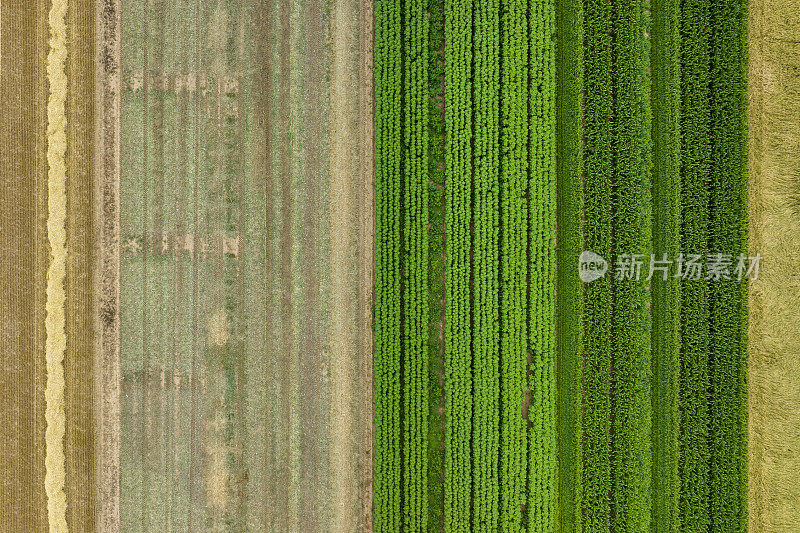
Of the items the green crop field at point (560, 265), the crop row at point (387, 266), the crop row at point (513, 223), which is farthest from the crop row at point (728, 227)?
the crop row at point (387, 266)

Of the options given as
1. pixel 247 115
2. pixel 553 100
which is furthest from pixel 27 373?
pixel 553 100

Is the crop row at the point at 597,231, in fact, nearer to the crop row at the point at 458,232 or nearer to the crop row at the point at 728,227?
the crop row at the point at 728,227

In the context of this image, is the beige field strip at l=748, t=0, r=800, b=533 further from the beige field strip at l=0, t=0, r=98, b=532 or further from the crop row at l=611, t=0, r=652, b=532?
the beige field strip at l=0, t=0, r=98, b=532

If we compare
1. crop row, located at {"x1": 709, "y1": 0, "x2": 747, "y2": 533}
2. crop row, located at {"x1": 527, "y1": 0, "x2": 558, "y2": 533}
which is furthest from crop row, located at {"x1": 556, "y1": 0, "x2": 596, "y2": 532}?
crop row, located at {"x1": 709, "y1": 0, "x2": 747, "y2": 533}

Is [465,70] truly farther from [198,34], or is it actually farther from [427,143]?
[198,34]

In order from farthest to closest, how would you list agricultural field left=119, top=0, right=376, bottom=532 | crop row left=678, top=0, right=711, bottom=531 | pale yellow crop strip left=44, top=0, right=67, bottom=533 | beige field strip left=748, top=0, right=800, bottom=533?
pale yellow crop strip left=44, top=0, right=67, bottom=533 → agricultural field left=119, top=0, right=376, bottom=532 → beige field strip left=748, top=0, right=800, bottom=533 → crop row left=678, top=0, right=711, bottom=531
